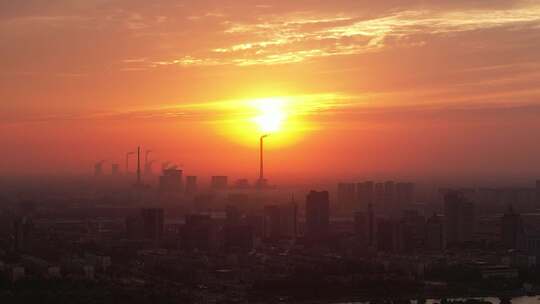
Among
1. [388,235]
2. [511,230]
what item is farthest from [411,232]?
[511,230]

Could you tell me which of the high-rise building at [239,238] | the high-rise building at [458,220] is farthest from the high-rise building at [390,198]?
the high-rise building at [239,238]

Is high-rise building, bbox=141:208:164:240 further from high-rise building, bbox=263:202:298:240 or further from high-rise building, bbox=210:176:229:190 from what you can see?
high-rise building, bbox=210:176:229:190

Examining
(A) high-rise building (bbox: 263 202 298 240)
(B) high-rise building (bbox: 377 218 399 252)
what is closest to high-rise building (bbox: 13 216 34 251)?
(A) high-rise building (bbox: 263 202 298 240)

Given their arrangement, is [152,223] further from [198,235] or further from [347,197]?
[347,197]

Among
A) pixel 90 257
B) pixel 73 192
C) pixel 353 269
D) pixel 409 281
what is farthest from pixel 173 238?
pixel 73 192

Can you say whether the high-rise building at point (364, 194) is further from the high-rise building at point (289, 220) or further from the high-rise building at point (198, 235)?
the high-rise building at point (198, 235)

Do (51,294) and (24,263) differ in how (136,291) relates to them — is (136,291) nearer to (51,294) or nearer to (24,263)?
(51,294)
